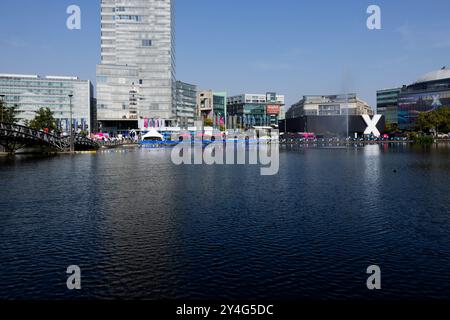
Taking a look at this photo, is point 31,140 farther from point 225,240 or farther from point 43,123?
point 225,240

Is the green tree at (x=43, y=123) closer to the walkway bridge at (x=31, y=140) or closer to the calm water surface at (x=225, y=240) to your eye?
the walkway bridge at (x=31, y=140)

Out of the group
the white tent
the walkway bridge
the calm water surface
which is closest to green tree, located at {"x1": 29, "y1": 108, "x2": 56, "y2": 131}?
the walkway bridge

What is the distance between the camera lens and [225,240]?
27.8 m

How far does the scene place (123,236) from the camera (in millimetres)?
28875

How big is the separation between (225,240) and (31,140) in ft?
292

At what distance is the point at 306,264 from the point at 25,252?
1445 cm

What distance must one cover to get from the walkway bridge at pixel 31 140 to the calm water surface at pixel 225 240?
169ft

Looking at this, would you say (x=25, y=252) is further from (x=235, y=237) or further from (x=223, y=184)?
(x=223, y=184)

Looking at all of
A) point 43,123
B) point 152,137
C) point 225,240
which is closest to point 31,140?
point 43,123

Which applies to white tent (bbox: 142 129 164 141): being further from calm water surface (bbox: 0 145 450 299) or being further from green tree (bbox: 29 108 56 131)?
calm water surface (bbox: 0 145 450 299)

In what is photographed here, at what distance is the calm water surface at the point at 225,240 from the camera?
2034cm

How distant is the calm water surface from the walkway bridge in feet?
169
